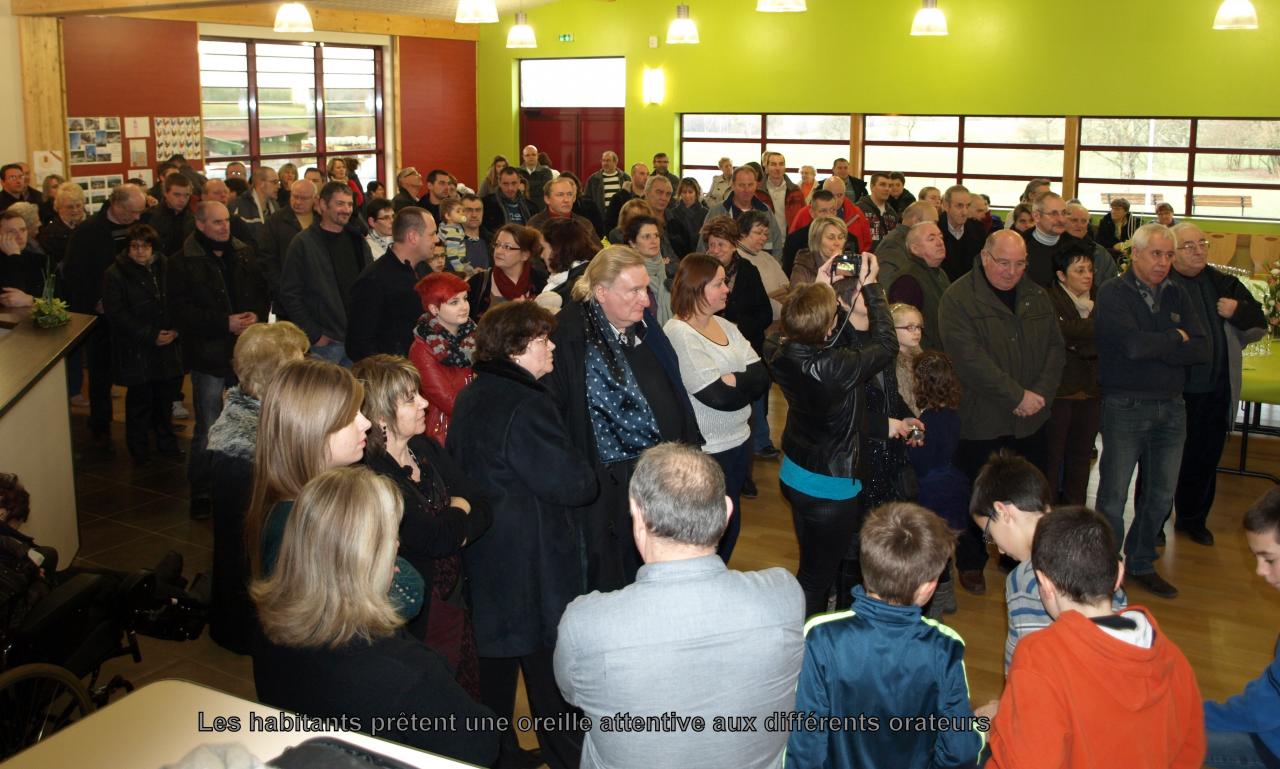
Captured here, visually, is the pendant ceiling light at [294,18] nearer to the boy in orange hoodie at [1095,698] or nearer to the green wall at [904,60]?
the green wall at [904,60]

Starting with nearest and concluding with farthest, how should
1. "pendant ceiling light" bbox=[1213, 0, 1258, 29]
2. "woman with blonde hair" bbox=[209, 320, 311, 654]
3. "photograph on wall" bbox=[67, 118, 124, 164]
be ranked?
"woman with blonde hair" bbox=[209, 320, 311, 654], "pendant ceiling light" bbox=[1213, 0, 1258, 29], "photograph on wall" bbox=[67, 118, 124, 164]

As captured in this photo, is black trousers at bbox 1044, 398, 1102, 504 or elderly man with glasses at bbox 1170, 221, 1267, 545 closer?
elderly man with glasses at bbox 1170, 221, 1267, 545

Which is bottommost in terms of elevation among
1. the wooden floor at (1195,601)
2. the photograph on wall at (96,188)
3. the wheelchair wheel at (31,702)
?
the wooden floor at (1195,601)

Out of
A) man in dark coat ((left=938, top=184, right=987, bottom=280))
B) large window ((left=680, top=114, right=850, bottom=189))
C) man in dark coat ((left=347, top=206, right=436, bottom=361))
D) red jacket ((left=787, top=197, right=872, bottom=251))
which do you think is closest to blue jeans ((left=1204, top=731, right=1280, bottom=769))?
Result: man in dark coat ((left=347, top=206, right=436, bottom=361))

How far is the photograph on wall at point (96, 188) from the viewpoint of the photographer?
1206 centimetres

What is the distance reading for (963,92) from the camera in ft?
47.3

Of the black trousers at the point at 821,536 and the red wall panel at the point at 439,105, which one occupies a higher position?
the red wall panel at the point at 439,105

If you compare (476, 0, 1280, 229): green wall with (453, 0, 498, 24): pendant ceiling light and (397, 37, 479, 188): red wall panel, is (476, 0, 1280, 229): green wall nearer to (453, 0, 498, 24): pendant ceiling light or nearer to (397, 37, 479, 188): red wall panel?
(397, 37, 479, 188): red wall panel

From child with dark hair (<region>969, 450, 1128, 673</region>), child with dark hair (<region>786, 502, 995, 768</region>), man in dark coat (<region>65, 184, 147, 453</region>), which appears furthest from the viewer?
man in dark coat (<region>65, 184, 147, 453</region>)

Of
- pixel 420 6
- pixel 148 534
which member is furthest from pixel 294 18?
pixel 420 6

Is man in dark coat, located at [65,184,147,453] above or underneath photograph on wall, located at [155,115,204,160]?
underneath

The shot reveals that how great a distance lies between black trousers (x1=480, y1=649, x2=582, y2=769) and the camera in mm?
3578

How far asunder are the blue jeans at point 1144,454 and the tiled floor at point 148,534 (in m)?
3.76

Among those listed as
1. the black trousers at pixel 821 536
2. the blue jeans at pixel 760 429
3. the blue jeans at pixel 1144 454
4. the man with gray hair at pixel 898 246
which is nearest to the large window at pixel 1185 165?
the man with gray hair at pixel 898 246
